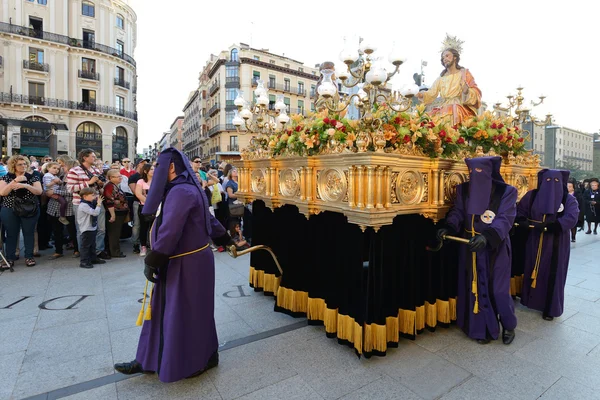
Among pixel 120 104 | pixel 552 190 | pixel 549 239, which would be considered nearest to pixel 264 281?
pixel 549 239

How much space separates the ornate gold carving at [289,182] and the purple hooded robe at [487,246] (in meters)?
1.67

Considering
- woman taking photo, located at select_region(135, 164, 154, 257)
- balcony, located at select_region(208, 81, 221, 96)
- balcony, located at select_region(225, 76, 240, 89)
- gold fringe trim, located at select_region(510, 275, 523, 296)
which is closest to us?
gold fringe trim, located at select_region(510, 275, 523, 296)

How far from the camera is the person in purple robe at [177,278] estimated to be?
2662 millimetres

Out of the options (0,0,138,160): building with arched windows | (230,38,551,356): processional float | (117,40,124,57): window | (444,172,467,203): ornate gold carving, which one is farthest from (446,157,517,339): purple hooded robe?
(117,40,124,57): window

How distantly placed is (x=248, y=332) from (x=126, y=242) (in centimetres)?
622

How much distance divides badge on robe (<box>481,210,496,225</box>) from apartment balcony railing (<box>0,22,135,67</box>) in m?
36.7

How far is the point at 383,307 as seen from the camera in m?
3.24

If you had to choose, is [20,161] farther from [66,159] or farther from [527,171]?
[527,171]

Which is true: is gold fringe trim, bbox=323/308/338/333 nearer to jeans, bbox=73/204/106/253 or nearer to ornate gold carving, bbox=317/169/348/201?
ornate gold carving, bbox=317/169/348/201

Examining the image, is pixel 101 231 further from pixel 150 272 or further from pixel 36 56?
pixel 36 56

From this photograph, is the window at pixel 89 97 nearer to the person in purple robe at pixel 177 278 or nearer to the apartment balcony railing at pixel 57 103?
the apartment balcony railing at pixel 57 103

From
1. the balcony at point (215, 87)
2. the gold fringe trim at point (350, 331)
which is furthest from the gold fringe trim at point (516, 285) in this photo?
the balcony at point (215, 87)

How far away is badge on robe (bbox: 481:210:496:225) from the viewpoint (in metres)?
3.42

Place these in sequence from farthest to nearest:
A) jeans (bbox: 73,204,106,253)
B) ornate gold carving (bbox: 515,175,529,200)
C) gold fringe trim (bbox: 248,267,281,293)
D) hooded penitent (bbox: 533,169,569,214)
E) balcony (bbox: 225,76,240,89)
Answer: balcony (bbox: 225,76,240,89)
jeans (bbox: 73,204,106,253)
ornate gold carving (bbox: 515,175,529,200)
gold fringe trim (bbox: 248,267,281,293)
hooded penitent (bbox: 533,169,569,214)
